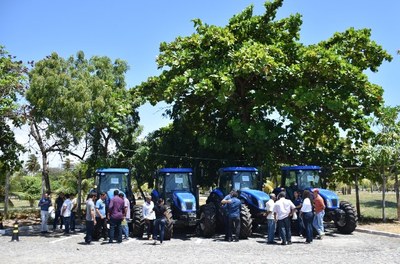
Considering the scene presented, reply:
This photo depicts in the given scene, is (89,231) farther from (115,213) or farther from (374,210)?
(374,210)

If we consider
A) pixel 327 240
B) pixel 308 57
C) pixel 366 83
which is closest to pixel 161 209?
pixel 327 240

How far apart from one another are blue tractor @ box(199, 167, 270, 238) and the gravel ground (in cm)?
53

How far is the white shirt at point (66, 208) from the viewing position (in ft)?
56.3

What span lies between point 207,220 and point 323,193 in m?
4.81

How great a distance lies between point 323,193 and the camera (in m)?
17.2

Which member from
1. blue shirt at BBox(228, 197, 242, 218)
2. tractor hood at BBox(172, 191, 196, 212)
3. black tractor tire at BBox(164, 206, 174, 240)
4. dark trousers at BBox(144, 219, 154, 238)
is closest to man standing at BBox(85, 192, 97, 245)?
dark trousers at BBox(144, 219, 154, 238)

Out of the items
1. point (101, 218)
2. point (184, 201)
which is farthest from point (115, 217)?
point (184, 201)

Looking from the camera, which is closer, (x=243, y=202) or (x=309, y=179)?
(x=243, y=202)

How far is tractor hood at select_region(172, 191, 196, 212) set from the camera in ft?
52.5

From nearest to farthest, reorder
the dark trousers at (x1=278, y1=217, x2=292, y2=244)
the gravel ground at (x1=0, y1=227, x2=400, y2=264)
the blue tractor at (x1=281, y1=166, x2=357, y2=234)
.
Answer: the gravel ground at (x1=0, y1=227, x2=400, y2=264)
the dark trousers at (x1=278, y1=217, x2=292, y2=244)
the blue tractor at (x1=281, y1=166, x2=357, y2=234)

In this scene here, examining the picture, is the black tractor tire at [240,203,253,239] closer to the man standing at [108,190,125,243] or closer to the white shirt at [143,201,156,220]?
the white shirt at [143,201,156,220]

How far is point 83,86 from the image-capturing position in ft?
73.9

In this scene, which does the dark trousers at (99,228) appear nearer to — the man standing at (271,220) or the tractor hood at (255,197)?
the tractor hood at (255,197)

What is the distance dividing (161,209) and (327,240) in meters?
5.97
